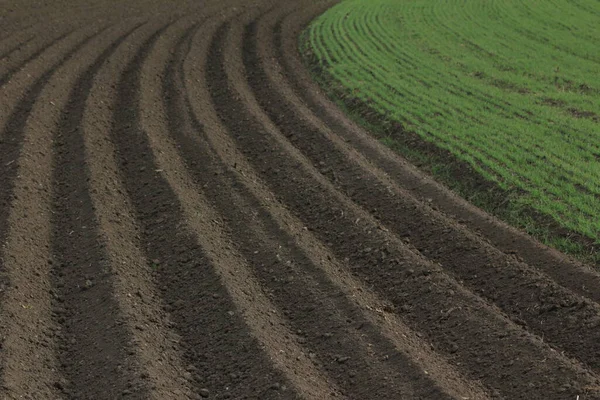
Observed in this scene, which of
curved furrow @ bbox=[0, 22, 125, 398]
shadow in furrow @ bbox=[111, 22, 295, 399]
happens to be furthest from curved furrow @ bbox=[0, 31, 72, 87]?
shadow in furrow @ bbox=[111, 22, 295, 399]

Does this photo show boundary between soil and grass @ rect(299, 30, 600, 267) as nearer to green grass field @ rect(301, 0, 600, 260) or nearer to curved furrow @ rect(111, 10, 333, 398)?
green grass field @ rect(301, 0, 600, 260)

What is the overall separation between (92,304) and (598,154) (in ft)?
24.5

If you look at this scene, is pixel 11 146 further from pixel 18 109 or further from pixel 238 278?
pixel 238 278

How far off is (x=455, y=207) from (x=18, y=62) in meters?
10.2

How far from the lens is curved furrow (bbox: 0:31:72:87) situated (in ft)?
51.6

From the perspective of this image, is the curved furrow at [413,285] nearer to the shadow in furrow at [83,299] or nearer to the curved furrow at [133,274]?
the curved furrow at [133,274]

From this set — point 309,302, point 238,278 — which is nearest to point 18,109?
point 238,278

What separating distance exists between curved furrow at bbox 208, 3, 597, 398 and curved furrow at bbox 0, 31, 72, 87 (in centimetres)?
546

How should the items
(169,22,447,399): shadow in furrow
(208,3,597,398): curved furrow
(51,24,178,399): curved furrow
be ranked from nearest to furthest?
(51,24,178,399): curved furrow
(169,22,447,399): shadow in furrow
(208,3,597,398): curved furrow

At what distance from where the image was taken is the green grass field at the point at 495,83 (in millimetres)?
11039

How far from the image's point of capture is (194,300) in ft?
26.6

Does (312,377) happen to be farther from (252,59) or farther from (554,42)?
(554,42)

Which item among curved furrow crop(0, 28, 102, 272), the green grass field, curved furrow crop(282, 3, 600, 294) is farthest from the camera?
the green grass field

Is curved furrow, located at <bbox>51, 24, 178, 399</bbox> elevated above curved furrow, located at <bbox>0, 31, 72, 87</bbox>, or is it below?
below
